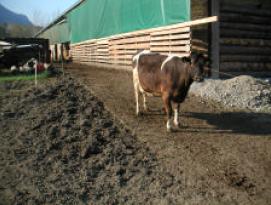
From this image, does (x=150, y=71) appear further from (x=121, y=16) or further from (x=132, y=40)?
(x=121, y=16)

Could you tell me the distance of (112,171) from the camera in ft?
18.6

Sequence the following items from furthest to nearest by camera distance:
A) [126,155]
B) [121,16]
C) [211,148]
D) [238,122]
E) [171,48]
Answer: [121,16] < [171,48] < [238,122] < [211,148] < [126,155]

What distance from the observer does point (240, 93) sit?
10133mm

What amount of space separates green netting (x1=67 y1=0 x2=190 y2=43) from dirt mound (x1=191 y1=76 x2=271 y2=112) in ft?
8.90

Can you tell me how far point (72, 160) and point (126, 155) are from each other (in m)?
0.96

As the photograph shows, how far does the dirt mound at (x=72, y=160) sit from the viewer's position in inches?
199

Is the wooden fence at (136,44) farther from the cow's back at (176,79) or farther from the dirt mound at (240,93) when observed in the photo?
the cow's back at (176,79)

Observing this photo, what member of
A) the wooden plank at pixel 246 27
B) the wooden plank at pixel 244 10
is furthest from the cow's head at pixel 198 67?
the wooden plank at pixel 244 10

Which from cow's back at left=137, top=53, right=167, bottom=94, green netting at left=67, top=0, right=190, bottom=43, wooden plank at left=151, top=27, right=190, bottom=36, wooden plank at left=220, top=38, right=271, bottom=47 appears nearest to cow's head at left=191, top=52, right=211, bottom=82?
cow's back at left=137, top=53, right=167, bottom=94

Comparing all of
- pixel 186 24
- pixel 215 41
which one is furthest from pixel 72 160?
pixel 215 41

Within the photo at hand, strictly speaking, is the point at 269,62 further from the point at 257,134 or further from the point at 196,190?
the point at 196,190

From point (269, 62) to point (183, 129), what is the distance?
752cm

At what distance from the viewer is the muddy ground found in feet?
16.6

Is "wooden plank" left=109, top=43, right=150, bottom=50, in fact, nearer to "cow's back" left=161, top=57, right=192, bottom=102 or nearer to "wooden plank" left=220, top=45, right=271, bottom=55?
"wooden plank" left=220, top=45, right=271, bottom=55
